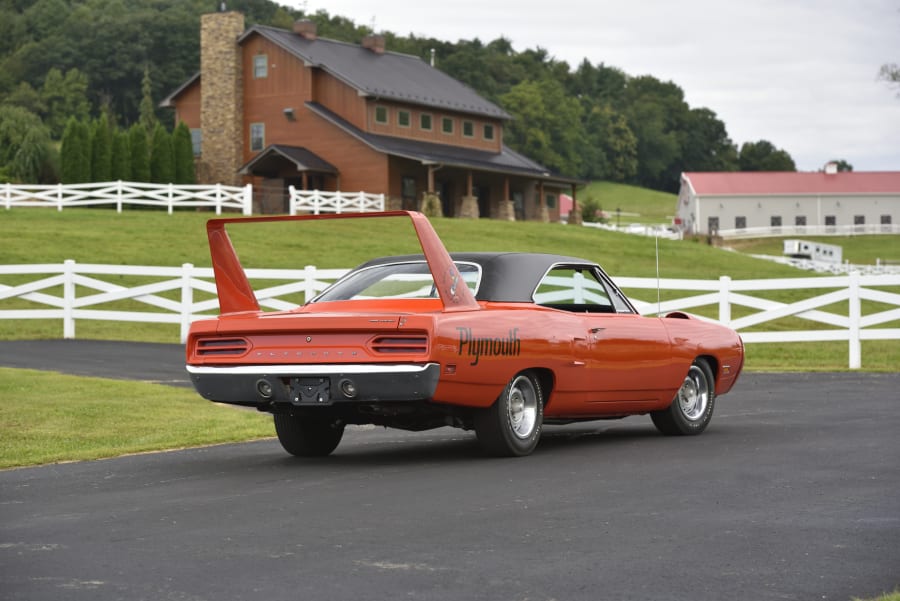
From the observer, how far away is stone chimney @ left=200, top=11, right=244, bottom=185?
58.4 metres

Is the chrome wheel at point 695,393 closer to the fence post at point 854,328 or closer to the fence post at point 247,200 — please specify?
the fence post at point 854,328

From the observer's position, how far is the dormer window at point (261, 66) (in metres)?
58.1

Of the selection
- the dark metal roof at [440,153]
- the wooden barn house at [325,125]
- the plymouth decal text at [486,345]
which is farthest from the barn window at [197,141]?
the plymouth decal text at [486,345]

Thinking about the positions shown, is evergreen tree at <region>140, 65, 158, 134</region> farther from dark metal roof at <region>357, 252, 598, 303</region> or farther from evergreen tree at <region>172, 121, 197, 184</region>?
dark metal roof at <region>357, 252, 598, 303</region>

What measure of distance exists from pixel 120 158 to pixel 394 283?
4548 cm

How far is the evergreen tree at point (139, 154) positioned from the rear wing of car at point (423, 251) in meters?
44.6

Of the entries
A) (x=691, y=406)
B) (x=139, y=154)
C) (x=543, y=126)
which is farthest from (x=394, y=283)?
(x=543, y=126)

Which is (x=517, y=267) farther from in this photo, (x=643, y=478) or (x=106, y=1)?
(x=106, y=1)

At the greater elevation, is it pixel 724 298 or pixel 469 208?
pixel 469 208

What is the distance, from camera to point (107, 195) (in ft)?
157

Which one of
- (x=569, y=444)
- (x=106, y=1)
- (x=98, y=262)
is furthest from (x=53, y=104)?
(x=569, y=444)

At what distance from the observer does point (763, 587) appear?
5645 millimetres

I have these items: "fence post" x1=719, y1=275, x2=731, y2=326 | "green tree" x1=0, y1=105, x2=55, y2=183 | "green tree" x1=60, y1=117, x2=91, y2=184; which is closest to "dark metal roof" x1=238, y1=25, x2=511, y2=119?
"green tree" x1=60, y1=117, x2=91, y2=184

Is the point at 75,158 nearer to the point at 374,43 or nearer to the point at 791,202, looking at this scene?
the point at 374,43
